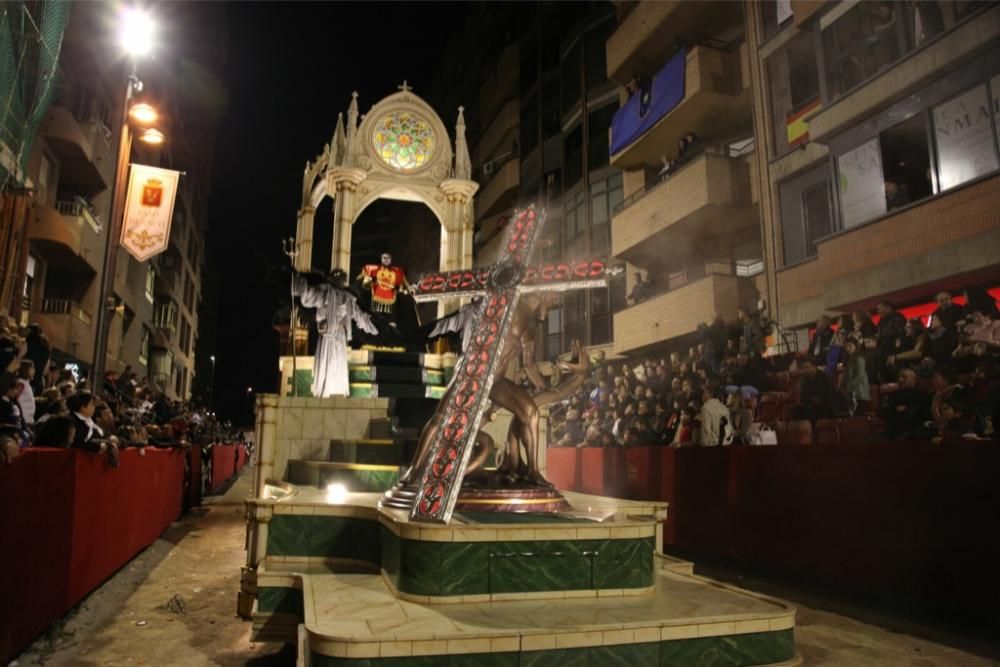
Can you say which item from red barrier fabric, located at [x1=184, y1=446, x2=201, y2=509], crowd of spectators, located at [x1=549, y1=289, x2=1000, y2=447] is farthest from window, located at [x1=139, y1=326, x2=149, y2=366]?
crowd of spectators, located at [x1=549, y1=289, x2=1000, y2=447]

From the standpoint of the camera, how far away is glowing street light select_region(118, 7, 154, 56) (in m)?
9.16

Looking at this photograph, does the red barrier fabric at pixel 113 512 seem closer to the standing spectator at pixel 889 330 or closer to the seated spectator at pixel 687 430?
the seated spectator at pixel 687 430

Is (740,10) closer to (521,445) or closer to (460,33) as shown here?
(521,445)

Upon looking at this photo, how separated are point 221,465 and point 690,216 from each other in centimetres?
1941

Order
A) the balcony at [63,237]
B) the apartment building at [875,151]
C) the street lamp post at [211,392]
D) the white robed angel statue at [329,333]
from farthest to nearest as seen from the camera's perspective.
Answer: the street lamp post at [211,392] → the balcony at [63,237] → the white robed angel statue at [329,333] → the apartment building at [875,151]

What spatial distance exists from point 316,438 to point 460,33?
36.4 metres

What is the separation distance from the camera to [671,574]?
5.65 meters

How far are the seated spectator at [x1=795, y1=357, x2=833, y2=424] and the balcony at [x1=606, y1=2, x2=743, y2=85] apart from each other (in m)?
13.8

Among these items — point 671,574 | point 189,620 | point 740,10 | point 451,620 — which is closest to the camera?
point 451,620

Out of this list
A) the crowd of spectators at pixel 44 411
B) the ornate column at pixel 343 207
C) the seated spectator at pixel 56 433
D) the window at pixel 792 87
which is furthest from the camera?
the window at pixel 792 87

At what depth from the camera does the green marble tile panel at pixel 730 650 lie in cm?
381

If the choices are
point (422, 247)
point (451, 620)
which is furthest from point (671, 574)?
point (422, 247)

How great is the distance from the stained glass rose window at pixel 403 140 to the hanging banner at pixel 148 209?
446 cm

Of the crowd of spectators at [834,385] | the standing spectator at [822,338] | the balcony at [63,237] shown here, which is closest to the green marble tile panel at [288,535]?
the crowd of spectators at [834,385]
